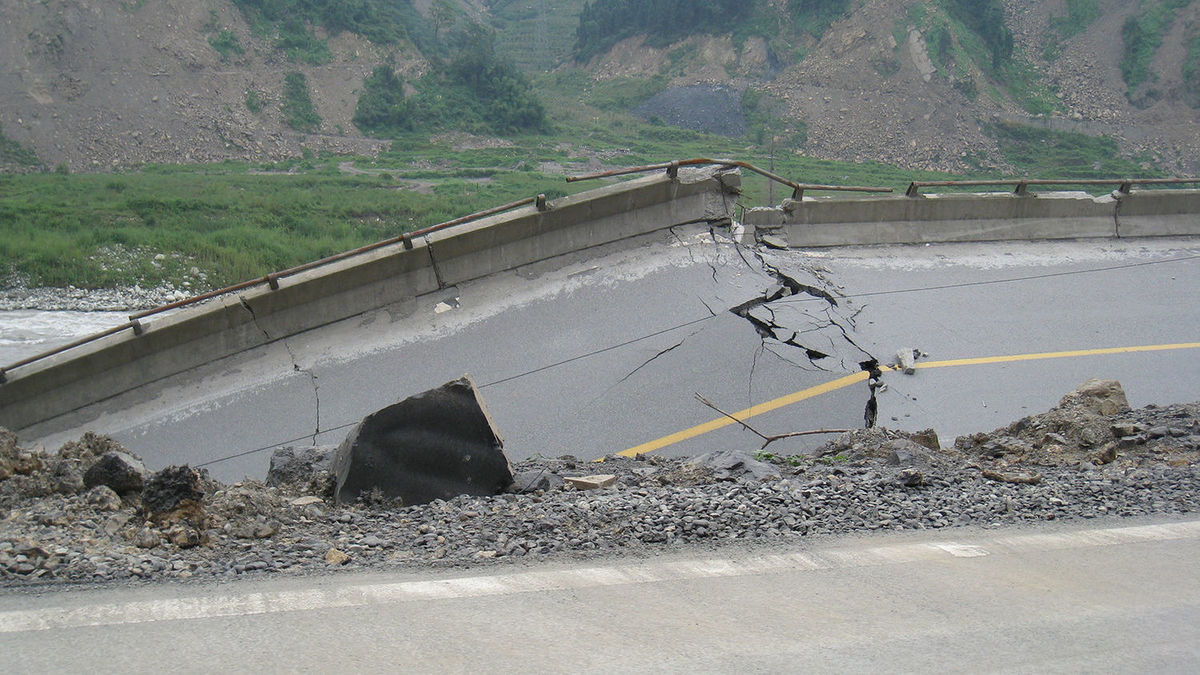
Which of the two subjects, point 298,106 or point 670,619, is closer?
point 670,619

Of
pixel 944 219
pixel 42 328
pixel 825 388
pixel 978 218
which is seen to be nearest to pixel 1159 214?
pixel 978 218

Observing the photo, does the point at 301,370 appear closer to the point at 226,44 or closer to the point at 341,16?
the point at 226,44

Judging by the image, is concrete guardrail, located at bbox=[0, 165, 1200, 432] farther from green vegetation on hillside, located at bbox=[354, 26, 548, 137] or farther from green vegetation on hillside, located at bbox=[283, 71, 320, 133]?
green vegetation on hillside, located at bbox=[354, 26, 548, 137]

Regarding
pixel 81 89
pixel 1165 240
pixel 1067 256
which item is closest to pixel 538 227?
pixel 1067 256

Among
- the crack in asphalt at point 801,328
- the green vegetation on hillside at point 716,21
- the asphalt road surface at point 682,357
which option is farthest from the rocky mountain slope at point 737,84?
the crack in asphalt at point 801,328

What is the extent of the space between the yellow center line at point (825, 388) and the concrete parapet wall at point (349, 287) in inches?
140

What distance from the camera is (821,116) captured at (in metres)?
65.3

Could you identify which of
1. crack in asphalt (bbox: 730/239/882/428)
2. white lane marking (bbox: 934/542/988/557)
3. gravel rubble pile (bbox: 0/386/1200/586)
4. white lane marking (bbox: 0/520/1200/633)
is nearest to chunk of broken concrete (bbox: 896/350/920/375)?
crack in asphalt (bbox: 730/239/882/428)

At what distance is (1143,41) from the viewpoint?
6675 cm

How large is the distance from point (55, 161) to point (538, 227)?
1780 inches

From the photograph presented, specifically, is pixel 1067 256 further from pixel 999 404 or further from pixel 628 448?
pixel 628 448

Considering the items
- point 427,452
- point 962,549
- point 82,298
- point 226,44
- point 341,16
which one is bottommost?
point 962,549

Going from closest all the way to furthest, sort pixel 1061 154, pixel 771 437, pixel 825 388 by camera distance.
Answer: pixel 771 437
pixel 825 388
pixel 1061 154

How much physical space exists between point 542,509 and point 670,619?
A: 1.62 meters
